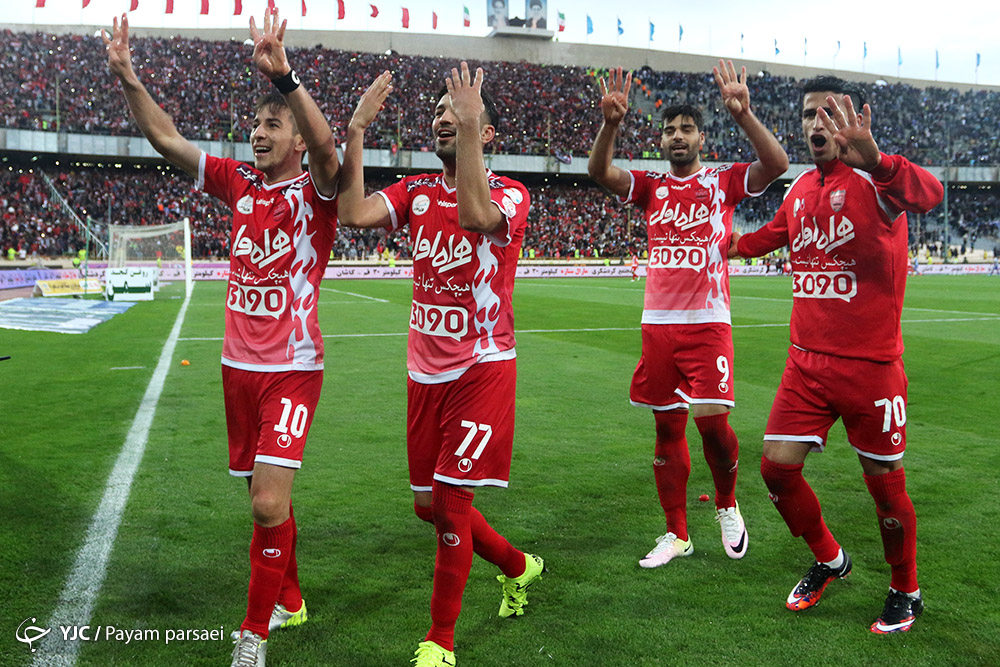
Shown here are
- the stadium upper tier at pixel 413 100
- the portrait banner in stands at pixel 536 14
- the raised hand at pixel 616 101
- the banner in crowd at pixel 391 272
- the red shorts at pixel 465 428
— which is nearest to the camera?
the red shorts at pixel 465 428

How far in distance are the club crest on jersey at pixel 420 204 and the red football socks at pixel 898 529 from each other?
2.27 m

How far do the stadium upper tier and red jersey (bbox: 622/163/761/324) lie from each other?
3992cm

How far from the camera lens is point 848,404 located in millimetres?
3719

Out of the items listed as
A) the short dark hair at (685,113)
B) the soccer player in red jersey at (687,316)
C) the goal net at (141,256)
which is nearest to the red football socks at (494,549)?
the soccer player in red jersey at (687,316)

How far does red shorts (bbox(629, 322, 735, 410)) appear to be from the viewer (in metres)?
4.59

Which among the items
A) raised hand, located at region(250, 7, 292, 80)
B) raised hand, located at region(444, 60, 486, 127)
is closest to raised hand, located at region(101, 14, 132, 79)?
raised hand, located at region(250, 7, 292, 80)

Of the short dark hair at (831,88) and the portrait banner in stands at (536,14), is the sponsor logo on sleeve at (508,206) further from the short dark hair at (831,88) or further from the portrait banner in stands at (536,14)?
the portrait banner in stands at (536,14)

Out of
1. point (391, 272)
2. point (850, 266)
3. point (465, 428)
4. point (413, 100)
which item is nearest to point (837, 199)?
point (850, 266)

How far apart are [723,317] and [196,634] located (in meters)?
3.08

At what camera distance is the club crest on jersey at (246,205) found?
3.54m

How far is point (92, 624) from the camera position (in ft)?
11.8

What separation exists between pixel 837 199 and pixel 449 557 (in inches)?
90.8

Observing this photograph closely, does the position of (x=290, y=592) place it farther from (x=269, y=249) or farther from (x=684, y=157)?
(x=684, y=157)

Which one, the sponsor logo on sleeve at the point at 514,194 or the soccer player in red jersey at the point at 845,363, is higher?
the sponsor logo on sleeve at the point at 514,194
